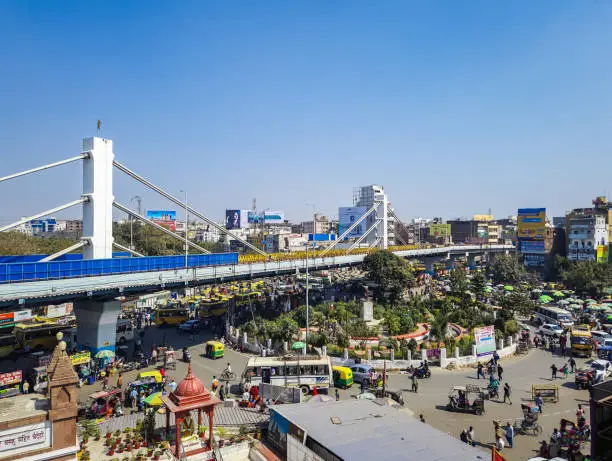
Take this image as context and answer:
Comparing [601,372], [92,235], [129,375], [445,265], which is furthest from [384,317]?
[445,265]

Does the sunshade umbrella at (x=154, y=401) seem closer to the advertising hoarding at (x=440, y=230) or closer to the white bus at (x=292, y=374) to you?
the white bus at (x=292, y=374)

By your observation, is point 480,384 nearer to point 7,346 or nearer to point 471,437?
point 471,437

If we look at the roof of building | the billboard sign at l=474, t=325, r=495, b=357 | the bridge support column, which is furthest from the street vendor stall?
the billboard sign at l=474, t=325, r=495, b=357

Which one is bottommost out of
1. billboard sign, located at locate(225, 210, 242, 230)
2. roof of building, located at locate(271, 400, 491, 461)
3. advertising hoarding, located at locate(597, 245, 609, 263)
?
roof of building, located at locate(271, 400, 491, 461)

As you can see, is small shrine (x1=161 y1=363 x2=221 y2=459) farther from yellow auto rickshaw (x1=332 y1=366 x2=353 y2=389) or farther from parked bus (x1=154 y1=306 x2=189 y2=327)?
parked bus (x1=154 y1=306 x2=189 y2=327)

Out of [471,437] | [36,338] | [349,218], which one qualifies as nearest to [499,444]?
[471,437]

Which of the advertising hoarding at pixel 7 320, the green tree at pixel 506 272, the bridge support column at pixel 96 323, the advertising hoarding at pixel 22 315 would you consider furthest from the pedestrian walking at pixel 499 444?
the green tree at pixel 506 272

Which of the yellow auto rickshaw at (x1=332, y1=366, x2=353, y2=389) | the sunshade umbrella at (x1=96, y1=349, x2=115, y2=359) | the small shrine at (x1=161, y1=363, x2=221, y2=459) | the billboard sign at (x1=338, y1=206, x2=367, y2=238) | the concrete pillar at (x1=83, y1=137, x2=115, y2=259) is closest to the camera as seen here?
the small shrine at (x1=161, y1=363, x2=221, y2=459)
